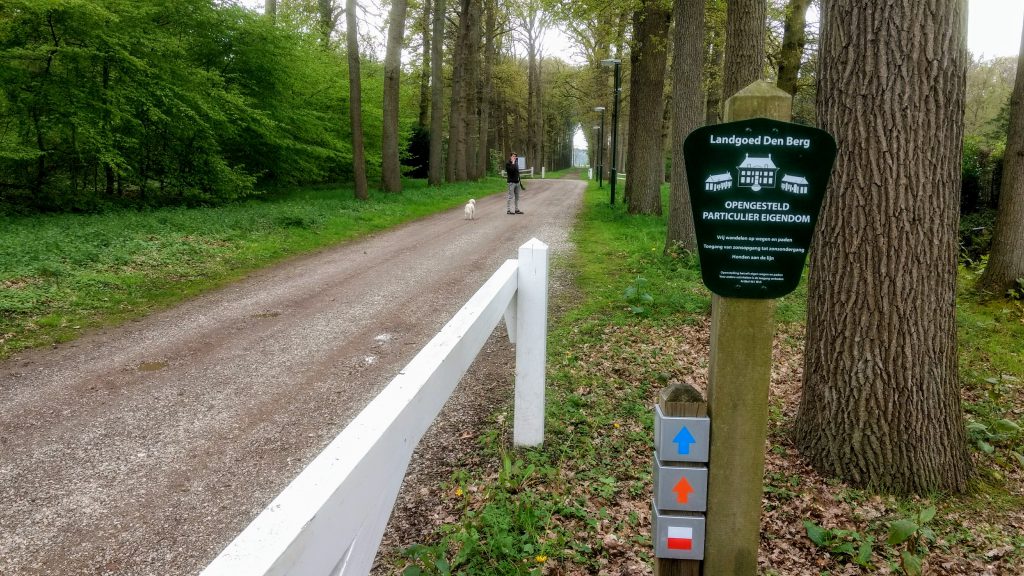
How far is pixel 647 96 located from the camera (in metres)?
16.3

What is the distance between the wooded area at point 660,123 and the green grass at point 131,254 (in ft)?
6.71

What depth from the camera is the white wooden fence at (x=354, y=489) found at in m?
1.15

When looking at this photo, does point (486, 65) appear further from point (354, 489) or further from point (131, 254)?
point (354, 489)

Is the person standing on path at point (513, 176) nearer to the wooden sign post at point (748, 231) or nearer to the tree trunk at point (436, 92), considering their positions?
the tree trunk at point (436, 92)

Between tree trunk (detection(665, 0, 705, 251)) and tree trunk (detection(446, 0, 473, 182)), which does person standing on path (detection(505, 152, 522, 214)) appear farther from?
tree trunk (detection(446, 0, 473, 182))

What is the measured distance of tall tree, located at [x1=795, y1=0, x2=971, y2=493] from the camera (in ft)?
11.7

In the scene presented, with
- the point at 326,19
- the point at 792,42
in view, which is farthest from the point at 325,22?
the point at 792,42

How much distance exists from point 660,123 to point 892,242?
13.9 meters

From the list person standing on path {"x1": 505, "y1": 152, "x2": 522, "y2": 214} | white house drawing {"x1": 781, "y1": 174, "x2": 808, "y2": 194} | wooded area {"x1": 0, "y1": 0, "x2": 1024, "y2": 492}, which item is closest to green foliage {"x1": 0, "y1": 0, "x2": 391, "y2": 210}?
wooded area {"x1": 0, "y1": 0, "x2": 1024, "y2": 492}

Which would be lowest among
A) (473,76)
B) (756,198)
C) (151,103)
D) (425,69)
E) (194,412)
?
(194,412)

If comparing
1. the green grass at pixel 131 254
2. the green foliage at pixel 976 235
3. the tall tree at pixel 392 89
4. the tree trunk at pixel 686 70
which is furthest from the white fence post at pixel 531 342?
the tall tree at pixel 392 89

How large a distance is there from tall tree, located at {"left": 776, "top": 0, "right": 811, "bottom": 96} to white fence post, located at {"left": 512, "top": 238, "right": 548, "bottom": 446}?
1242cm

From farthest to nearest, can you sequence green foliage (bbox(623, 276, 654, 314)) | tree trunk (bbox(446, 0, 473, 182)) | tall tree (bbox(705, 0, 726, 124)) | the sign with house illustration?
1. tree trunk (bbox(446, 0, 473, 182))
2. tall tree (bbox(705, 0, 726, 124))
3. green foliage (bbox(623, 276, 654, 314))
4. the sign with house illustration

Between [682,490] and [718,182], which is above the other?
[718,182]
